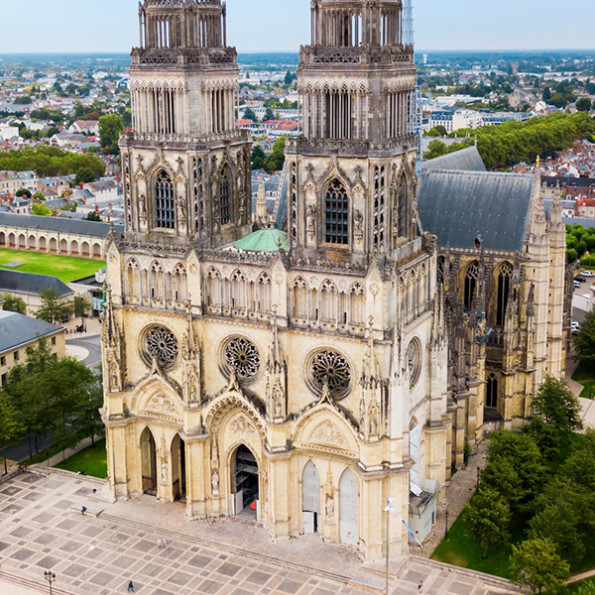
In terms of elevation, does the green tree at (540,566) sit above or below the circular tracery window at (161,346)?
below

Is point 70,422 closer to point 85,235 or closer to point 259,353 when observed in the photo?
point 259,353

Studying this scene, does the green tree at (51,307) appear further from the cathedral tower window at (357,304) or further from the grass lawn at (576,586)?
the grass lawn at (576,586)

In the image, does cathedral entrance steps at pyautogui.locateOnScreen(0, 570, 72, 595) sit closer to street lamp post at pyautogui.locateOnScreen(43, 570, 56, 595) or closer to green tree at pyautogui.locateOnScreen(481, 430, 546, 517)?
street lamp post at pyautogui.locateOnScreen(43, 570, 56, 595)

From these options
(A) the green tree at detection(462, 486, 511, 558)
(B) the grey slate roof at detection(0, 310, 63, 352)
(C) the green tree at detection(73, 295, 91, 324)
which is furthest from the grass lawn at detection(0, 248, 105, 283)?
(A) the green tree at detection(462, 486, 511, 558)

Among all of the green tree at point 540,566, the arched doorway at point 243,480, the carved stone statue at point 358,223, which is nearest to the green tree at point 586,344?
the green tree at point 540,566

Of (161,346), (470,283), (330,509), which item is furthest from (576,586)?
(161,346)
